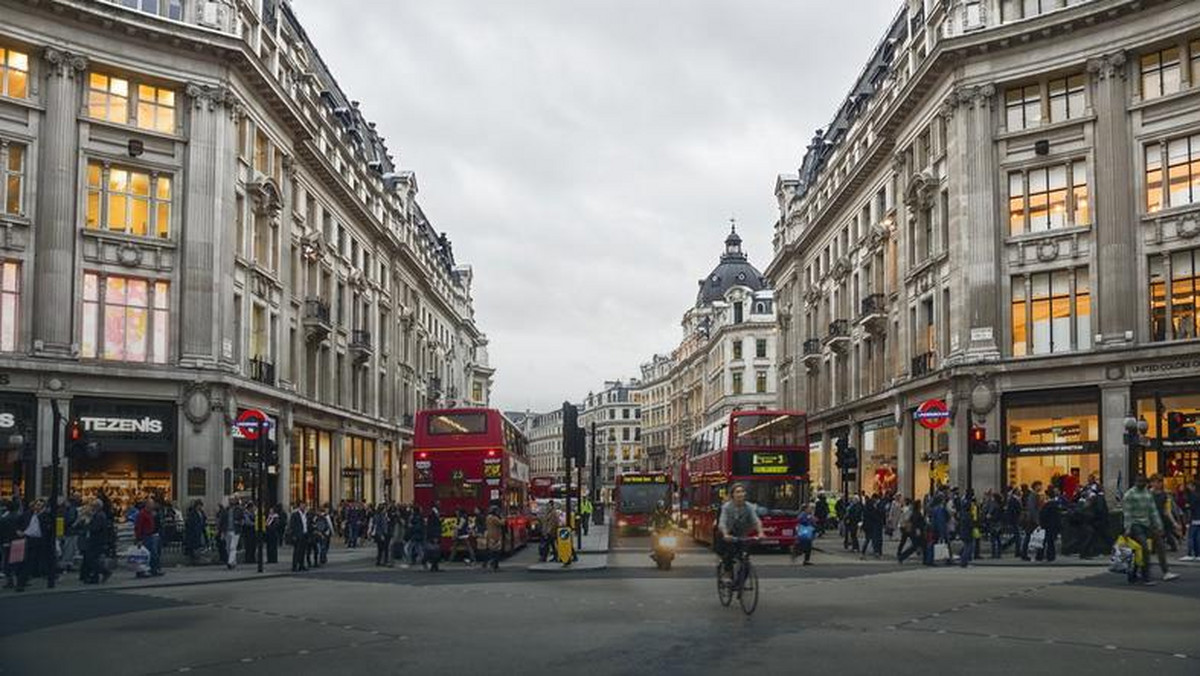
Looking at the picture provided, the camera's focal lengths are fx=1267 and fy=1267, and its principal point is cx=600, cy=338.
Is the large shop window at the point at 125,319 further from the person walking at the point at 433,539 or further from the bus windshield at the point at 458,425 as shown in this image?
the person walking at the point at 433,539

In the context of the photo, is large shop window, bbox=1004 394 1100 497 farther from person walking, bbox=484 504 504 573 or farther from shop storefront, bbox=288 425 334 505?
shop storefront, bbox=288 425 334 505

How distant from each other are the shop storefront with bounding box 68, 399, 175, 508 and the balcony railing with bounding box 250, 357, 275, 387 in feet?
16.6

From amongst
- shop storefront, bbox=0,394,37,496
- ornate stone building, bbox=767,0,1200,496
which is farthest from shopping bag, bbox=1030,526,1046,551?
shop storefront, bbox=0,394,37,496

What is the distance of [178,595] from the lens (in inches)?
863

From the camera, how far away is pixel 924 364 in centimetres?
4659

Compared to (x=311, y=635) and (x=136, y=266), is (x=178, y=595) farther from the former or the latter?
(x=136, y=266)

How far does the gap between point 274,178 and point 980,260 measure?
25.3 m

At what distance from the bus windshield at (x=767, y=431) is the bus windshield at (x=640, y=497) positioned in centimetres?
2173

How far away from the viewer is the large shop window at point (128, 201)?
3834 cm

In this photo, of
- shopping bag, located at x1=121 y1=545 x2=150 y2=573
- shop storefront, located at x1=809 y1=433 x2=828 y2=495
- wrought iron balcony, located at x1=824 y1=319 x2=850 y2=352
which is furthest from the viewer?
shop storefront, located at x1=809 y1=433 x2=828 y2=495

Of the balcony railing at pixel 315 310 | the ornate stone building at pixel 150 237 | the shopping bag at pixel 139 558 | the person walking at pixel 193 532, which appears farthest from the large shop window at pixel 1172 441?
the balcony railing at pixel 315 310

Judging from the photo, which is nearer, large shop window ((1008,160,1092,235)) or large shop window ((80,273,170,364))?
large shop window ((80,273,170,364))

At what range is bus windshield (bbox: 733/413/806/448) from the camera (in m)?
34.5

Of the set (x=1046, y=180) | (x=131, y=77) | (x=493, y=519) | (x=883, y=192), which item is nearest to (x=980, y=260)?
(x=1046, y=180)
